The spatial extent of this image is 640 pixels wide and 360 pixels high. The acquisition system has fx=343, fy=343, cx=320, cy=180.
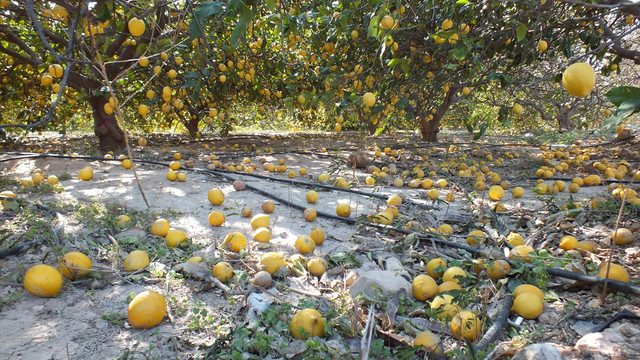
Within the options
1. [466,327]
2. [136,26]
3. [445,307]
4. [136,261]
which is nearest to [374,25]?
[136,26]

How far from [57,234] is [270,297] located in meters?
1.73

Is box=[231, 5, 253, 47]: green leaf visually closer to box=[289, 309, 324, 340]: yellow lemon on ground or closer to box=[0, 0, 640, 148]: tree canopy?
box=[0, 0, 640, 148]: tree canopy

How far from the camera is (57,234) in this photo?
8.35 ft

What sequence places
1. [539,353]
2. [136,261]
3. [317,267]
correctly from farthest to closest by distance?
[317,267]
[136,261]
[539,353]

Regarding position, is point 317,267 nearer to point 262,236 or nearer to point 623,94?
point 262,236

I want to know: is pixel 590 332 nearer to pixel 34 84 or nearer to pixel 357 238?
pixel 357 238

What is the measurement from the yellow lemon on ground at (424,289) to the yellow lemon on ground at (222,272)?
119cm

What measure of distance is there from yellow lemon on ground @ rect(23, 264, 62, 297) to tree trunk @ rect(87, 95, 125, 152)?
5998 millimetres

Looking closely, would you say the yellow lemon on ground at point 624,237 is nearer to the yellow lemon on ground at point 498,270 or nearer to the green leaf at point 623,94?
the yellow lemon on ground at point 498,270

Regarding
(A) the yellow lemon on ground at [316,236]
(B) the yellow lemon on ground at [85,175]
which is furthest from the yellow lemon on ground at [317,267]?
(B) the yellow lemon on ground at [85,175]

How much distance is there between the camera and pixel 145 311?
1.75 meters

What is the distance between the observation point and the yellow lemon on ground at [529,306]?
1.83 metres

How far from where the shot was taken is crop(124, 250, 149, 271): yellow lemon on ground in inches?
88.7

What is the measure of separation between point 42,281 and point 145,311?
0.69m
